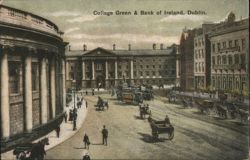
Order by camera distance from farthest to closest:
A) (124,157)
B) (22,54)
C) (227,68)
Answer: (227,68) < (124,157) < (22,54)

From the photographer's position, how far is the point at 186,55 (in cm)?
1250

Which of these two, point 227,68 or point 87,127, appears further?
point 227,68

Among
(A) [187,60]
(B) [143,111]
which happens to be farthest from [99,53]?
(A) [187,60]

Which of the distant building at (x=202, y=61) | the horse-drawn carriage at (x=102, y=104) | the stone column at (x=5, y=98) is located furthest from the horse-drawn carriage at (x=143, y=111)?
the stone column at (x=5, y=98)

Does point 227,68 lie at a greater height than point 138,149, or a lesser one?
greater

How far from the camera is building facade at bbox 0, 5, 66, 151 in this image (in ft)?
28.7

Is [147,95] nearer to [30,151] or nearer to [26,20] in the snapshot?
[30,151]

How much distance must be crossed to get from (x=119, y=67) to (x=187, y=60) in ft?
8.21

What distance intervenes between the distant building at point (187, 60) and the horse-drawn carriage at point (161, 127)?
1665mm

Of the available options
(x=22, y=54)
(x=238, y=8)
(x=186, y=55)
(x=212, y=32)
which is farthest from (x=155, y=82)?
(x=22, y=54)

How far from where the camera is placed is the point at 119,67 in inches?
463

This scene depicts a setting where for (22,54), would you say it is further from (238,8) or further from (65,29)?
(238,8)

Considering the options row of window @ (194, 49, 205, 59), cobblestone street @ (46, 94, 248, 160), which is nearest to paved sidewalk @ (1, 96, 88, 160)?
cobblestone street @ (46, 94, 248, 160)

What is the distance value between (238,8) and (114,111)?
512 centimetres
